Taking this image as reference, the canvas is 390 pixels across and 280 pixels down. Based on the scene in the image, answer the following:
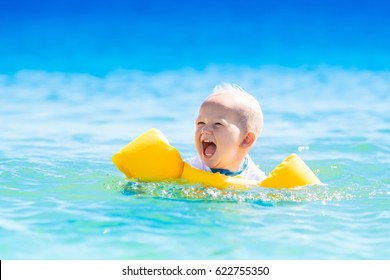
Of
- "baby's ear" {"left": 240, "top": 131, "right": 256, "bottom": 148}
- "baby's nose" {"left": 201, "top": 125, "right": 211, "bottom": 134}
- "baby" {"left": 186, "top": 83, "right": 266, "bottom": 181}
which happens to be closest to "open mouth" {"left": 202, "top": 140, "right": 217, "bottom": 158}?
"baby" {"left": 186, "top": 83, "right": 266, "bottom": 181}

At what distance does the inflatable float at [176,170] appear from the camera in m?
5.30

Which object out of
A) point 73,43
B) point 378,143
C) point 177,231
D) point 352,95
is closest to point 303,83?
point 352,95

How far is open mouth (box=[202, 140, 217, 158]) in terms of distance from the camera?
5.33 metres

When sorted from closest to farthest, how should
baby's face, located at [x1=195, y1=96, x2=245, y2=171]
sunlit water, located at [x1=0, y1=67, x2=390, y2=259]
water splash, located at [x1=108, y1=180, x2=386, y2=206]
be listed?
sunlit water, located at [x1=0, y1=67, x2=390, y2=259] < water splash, located at [x1=108, y1=180, x2=386, y2=206] < baby's face, located at [x1=195, y1=96, x2=245, y2=171]

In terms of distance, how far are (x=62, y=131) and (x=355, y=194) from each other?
528cm

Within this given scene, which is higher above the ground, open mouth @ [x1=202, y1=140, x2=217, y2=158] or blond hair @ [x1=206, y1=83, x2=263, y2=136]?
blond hair @ [x1=206, y1=83, x2=263, y2=136]

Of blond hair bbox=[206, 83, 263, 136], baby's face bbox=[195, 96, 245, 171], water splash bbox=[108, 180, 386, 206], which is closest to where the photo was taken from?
water splash bbox=[108, 180, 386, 206]

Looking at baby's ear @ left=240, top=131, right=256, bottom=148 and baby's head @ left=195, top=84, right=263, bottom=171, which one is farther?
baby's ear @ left=240, top=131, right=256, bottom=148

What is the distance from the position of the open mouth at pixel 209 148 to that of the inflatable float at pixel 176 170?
0.14m

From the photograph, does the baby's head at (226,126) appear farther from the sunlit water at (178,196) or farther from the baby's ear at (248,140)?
the sunlit water at (178,196)

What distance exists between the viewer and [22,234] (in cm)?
446

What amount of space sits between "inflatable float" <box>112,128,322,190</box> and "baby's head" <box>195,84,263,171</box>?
17cm

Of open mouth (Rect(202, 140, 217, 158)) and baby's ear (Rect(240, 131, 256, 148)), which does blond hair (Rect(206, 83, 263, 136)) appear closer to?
baby's ear (Rect(240, 131, 256, 148))

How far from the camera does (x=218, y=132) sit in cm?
525
